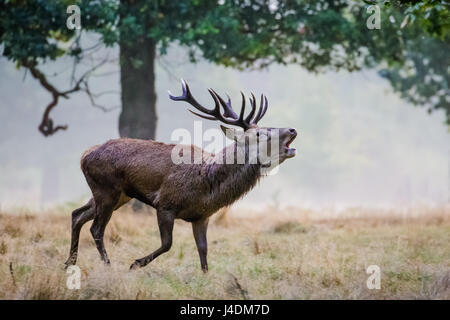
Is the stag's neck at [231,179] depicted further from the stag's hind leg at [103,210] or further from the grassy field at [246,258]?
the stag's hind leg at [103,210]

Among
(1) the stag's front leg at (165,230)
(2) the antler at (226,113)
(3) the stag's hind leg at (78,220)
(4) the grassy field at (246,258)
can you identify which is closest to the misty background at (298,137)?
(4) the grassy field at (246,258)

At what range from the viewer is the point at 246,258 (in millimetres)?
7832

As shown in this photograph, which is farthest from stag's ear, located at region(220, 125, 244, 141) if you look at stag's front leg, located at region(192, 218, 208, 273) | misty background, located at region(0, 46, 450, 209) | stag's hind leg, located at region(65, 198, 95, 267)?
misty background, located at region(0, 46, 450, 209)

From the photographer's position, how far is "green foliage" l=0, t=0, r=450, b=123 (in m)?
11.3

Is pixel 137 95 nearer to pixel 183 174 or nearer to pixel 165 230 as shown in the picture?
pixel 183 174

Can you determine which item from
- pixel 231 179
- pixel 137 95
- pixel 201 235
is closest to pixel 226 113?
pixel 231 179

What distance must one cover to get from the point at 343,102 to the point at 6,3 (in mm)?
48283

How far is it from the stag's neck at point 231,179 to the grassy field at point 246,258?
816mm

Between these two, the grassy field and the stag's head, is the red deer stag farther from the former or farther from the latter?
the grassy field

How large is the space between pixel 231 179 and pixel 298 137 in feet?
130

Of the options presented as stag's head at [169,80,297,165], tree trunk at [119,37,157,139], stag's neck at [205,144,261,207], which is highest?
tree trunk at [119,37,157,139]

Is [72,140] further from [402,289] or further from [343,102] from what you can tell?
[402,289]

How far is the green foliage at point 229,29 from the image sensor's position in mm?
11289

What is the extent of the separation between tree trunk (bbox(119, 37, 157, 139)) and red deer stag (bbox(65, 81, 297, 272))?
5.25 metres
